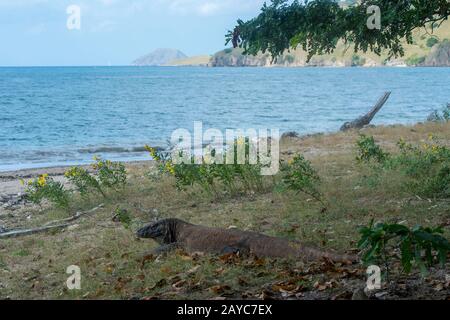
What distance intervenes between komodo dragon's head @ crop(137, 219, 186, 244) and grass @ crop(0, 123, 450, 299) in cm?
18

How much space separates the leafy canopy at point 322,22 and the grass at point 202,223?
234cm

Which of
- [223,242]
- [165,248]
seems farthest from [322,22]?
[165,248]

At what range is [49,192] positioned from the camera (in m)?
11.1

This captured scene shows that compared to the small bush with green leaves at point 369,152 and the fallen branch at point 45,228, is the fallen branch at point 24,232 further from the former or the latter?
the small bush with green leaves at point 369,152

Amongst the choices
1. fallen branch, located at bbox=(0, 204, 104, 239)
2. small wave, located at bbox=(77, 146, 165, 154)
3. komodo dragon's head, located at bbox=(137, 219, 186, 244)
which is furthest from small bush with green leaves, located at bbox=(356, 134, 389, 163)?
small wave, located at bbox=(77, 146, 165, 154)

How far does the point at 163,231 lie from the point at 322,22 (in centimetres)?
321

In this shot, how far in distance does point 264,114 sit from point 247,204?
35.1 m

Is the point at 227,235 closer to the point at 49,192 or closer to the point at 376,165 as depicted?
the point at 49,192

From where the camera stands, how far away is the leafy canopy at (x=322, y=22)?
307 inches

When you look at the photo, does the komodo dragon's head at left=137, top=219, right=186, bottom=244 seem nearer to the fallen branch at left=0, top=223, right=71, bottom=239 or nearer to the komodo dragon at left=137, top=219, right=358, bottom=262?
the komodo dragon at left=137, top=219, right=358, bottom=262

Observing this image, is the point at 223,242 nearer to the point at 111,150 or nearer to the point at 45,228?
the point at 45,228

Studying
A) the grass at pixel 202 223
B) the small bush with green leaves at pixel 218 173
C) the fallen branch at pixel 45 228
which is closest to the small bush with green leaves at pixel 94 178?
the grass at pixel 202 223

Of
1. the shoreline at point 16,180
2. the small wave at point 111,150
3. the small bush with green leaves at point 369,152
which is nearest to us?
the small bush with green leaves at point 369,152

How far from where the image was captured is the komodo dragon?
6.90 meters
